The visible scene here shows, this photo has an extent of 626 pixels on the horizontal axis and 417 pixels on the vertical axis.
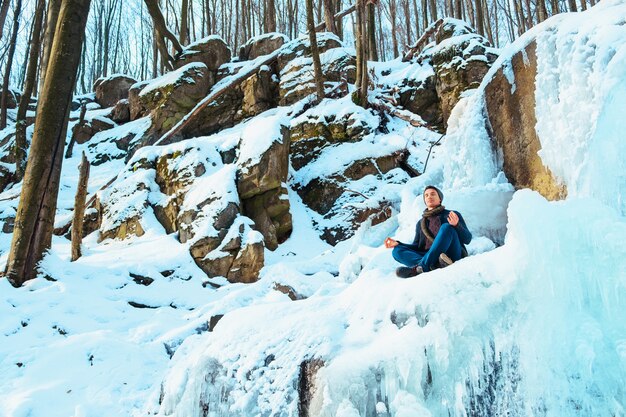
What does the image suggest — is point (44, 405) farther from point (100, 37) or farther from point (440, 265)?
point (100, 37)

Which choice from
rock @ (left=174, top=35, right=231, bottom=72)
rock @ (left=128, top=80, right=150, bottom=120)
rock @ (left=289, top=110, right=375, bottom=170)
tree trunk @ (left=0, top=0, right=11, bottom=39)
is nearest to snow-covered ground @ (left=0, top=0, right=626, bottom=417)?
rock @ (left=289, top=110, right=375, bottom=170)

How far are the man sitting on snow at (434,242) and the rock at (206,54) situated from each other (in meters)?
11.4

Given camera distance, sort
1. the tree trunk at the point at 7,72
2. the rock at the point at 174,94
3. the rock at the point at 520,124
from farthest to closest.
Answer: the tree trunk at the point at 7,72 < the rock at the point at 174,94 < the rock at the point at 520,124

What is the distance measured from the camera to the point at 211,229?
7449mm

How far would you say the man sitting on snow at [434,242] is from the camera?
376 centimetres

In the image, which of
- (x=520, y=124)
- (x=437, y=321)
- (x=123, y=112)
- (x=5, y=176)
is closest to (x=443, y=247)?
(x=437, y=321)

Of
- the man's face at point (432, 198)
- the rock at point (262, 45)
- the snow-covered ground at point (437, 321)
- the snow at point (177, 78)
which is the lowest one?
the snow-covered ground at point (437, 321)

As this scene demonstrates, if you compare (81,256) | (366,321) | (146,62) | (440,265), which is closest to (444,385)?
(366,321)

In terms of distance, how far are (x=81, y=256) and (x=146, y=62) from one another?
22.5 metres

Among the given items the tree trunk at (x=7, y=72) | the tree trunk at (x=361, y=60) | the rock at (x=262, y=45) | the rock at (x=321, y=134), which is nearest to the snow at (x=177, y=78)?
the rock at (x=262, y=45)

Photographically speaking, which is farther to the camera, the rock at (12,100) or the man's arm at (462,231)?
the rock at (12,100)

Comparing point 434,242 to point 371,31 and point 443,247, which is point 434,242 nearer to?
point 443,247

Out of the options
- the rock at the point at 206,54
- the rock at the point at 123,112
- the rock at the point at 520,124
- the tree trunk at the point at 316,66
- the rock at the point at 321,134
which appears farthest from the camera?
the rock at the point at 123,112

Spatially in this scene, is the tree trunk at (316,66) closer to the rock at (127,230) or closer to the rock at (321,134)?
the rock at (321,134)
